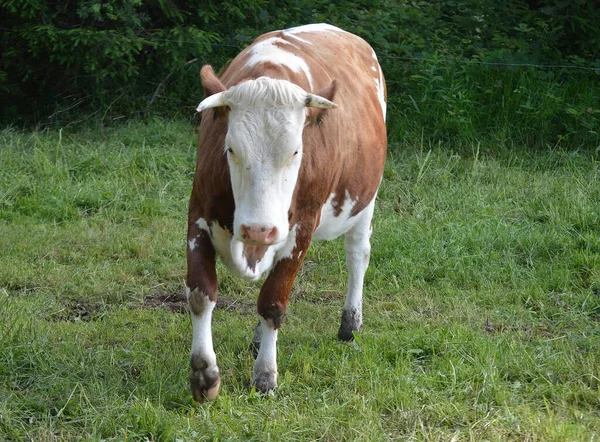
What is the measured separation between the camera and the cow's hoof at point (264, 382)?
4.55 metres

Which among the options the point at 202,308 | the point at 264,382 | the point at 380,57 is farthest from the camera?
the point at 380,57

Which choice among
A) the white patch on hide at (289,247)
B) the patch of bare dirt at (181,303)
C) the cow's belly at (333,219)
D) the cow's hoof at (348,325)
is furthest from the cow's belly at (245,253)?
the patch of bare dirt at (181,303)

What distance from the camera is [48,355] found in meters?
4.70

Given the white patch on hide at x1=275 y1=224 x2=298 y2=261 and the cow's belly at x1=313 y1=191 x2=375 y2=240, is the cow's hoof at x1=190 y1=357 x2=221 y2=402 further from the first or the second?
the cow's belly at x1=313 y1=191 x2=375 y2=240

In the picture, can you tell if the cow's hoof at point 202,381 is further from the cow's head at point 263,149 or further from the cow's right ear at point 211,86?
the cow's right ear at point 211,86

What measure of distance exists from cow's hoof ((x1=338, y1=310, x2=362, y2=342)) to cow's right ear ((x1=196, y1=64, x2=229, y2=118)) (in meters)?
1.61

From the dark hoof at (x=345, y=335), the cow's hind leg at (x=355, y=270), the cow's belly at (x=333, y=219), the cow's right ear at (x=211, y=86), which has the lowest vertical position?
the dark hoof at (x=345, y=335)

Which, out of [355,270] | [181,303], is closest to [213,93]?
[355,270]

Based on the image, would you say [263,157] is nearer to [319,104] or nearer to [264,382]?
[319,104]

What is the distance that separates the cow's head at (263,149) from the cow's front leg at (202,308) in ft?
1.44

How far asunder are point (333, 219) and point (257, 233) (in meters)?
1.26

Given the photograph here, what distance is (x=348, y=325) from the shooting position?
5504 mm

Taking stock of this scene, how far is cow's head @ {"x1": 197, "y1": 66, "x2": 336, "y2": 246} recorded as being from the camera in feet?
13.3

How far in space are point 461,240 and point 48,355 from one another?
10.3 feet
